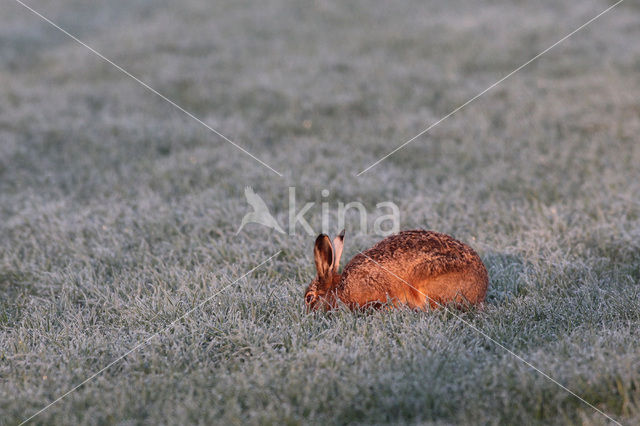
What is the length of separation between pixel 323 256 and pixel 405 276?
53cm

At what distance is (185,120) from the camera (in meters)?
7.97

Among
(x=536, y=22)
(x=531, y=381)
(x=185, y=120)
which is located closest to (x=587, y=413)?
(x=531, y=381)

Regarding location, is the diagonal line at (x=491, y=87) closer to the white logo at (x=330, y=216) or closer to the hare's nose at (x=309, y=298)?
the white logo at (x=330, y=216)

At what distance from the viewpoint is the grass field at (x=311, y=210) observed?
10.1 feet

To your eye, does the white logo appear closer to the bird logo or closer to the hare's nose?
the bird logo

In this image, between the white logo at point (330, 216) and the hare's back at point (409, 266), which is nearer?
the hare's back at point (409, 266)

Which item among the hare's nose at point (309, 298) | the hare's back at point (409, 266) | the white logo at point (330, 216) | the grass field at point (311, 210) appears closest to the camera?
the grass field at point (311, 210)

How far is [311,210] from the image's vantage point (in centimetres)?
552

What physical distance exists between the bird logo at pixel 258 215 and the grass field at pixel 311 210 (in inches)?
4.0

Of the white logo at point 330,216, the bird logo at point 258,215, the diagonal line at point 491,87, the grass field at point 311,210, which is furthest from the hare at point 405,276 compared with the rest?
the diagonal line at point 491,87

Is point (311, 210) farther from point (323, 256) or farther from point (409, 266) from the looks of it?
point (409, 266)

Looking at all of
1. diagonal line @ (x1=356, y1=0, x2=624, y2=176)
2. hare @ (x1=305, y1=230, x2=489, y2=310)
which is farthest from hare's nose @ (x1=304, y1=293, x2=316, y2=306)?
diagonal line @ (x1=356, y1=0, x2=624, y2=176)

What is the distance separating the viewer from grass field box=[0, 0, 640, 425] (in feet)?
10.1

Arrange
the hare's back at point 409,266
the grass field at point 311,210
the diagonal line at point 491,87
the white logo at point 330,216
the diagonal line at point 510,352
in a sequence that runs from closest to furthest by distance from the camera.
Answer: the diagonal line at point 510,352, the grass field at point 311,210, the hare's back at point 409,266, the white logo at point 330,216, the diagonal line at point 491,87
